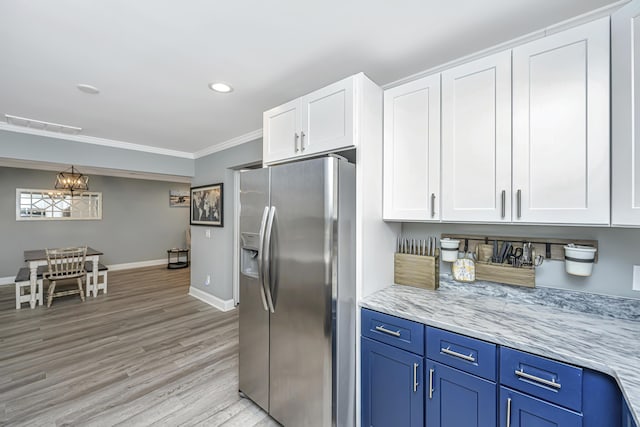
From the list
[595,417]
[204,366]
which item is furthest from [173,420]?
[595,417]

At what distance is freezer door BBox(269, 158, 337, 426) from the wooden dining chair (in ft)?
14.3

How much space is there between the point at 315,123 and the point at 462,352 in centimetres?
162

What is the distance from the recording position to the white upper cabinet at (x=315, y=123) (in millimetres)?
1735

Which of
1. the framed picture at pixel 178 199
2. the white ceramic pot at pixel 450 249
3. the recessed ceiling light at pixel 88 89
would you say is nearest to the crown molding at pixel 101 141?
the recessed ceiling light at pixel 88 89

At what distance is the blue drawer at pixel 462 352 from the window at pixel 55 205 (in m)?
7.13

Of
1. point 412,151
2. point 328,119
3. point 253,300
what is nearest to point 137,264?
point 253,300

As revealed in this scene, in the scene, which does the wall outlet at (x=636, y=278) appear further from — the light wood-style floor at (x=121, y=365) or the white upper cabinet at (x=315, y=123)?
the light wood-style floor at (x=121, y=365)

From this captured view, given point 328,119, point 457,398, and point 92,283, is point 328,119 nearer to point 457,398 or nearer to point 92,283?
point 457,398

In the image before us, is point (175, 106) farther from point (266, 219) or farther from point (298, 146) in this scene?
point (266, 219)

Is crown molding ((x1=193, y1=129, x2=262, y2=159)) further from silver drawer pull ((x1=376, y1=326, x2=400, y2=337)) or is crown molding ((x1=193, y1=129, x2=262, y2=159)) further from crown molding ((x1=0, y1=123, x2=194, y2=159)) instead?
silver drawer pull ((x1=376, y1=326, x2=400, y2=337))

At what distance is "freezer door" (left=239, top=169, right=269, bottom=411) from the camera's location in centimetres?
195

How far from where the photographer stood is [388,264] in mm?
2029

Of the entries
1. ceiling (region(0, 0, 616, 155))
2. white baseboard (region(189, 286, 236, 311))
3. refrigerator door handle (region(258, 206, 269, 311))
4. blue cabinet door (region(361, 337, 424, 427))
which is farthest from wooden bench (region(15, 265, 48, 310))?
blue cabinet door (region(361, 337, 424, 427))

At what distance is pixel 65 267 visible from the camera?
4645 millimetres
